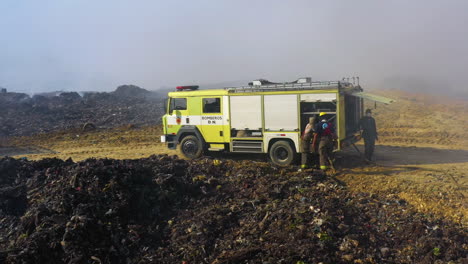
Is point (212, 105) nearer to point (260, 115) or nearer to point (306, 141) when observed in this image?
point (260, 115)

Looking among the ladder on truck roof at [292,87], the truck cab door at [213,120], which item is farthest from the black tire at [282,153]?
the truck cab door at [213,120]

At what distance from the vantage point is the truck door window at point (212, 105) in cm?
1253

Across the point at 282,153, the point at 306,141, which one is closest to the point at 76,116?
the point at 282,153

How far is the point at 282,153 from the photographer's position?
38.4 feet

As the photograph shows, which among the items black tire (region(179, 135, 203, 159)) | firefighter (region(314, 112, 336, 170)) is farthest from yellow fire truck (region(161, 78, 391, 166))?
firefighter (region(314, 112, 336, 170))

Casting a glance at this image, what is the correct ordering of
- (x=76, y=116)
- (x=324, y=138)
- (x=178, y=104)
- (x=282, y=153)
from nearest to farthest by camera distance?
(x=324, y=138)
(x=282, y=153)
(x=178, y=104)
(x=76, y=116)

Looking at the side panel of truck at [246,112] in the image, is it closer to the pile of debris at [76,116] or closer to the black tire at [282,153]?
the black tire at [282,153]

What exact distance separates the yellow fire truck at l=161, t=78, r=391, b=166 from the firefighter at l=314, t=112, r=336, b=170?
260 mm

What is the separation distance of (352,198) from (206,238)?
3715mm

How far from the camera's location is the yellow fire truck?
11.0 metres

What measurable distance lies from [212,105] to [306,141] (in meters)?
3.57

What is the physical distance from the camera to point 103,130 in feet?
70.1

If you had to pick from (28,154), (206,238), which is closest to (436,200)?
(206,238)

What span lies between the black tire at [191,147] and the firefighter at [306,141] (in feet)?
12.4
